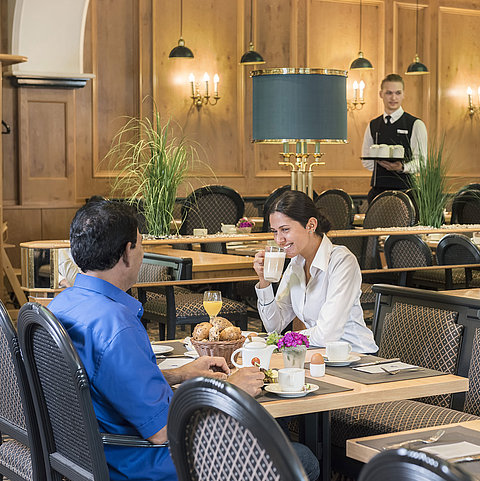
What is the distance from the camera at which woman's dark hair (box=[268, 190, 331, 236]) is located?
3.57 meters

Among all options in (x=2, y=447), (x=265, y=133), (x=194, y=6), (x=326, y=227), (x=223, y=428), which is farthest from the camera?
(x=194, y=6)

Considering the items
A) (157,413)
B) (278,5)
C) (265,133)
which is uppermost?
(278,5)

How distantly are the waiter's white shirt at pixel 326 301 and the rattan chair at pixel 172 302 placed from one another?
3.06 ft

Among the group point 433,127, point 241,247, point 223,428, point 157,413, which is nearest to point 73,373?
point 157,413

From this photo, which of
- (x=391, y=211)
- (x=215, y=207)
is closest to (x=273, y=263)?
(x=391, y=211)

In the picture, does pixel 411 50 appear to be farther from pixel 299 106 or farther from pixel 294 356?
pixel 294 356

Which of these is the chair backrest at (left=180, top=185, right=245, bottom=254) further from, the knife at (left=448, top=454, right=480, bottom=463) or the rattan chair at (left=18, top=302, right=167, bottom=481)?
the knife at (left=448, top=454, right=480, bottom=463)

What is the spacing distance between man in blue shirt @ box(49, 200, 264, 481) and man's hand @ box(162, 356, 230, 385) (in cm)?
21

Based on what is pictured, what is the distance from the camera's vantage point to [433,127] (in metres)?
12.4

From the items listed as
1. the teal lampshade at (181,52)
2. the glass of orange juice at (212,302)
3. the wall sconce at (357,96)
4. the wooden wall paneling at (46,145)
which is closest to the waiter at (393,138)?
the teal lampshade at (181,52)

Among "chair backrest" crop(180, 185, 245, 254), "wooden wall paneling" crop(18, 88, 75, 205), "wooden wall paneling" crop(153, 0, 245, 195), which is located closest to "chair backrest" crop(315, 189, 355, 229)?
"chair backrest" crop(180, 185, 245, 254)

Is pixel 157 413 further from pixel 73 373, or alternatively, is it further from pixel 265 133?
pixel 265 133

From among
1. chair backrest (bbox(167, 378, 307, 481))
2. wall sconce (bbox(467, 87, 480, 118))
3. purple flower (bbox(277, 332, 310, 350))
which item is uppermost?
wall sconce (bbox(467, 87, 480, 118))

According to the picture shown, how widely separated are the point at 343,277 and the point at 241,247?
2.76 metres
